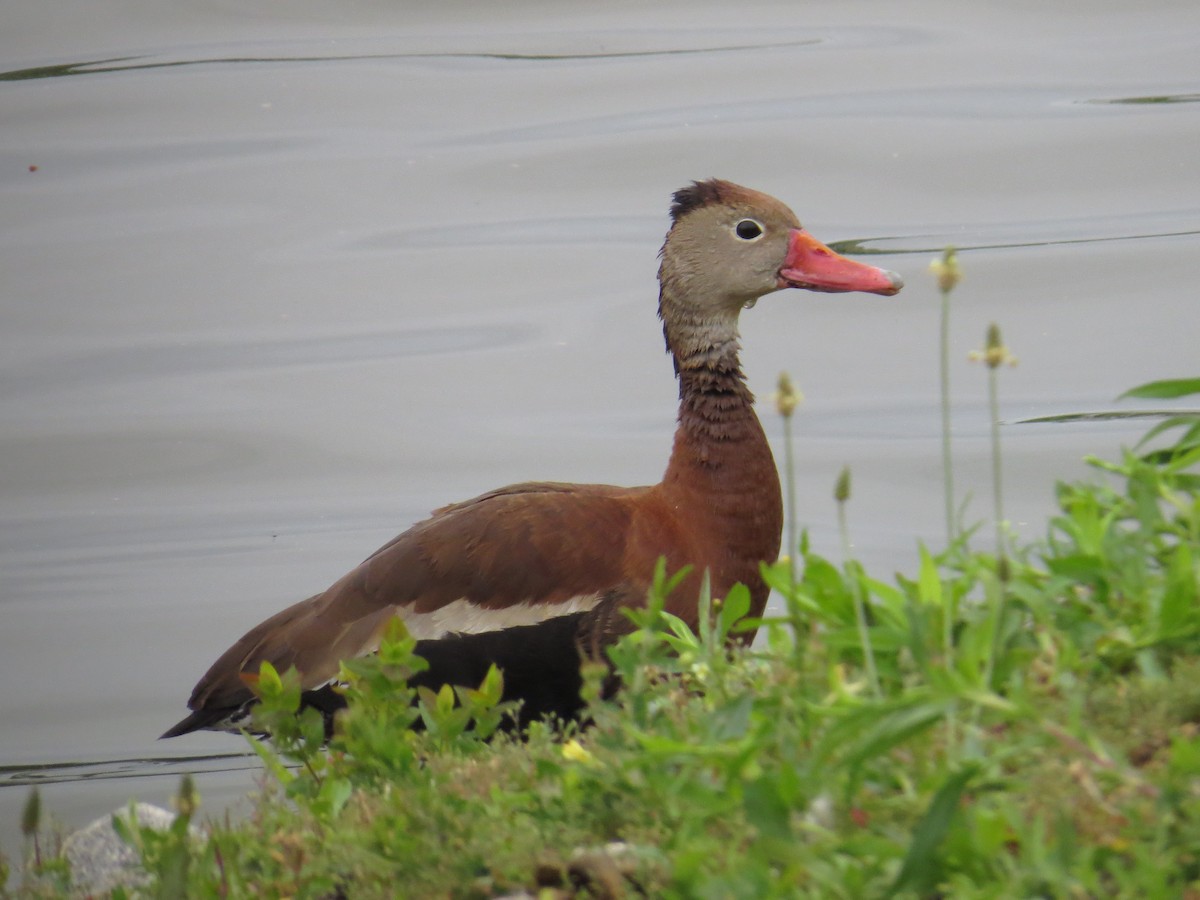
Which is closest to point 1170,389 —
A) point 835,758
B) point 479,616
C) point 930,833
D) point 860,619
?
point 860,619

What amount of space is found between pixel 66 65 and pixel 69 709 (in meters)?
6.48

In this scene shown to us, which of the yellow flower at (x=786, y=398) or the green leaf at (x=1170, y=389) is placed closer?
the yellow flower at (x=786, y=398)

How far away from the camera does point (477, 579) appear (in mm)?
4523

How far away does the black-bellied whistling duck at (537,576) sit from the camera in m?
4.48

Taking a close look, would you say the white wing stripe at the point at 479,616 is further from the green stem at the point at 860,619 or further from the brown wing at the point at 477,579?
the green stem at the point at 860,619

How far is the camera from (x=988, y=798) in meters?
2.00

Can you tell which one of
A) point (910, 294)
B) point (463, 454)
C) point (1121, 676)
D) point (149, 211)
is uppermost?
point (149, 211)

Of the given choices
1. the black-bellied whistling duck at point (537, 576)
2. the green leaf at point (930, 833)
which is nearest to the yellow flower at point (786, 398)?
the green leaf at point (930, 833)

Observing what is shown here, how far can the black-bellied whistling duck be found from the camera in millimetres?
4477

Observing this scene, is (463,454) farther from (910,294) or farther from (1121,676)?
(1121,676)

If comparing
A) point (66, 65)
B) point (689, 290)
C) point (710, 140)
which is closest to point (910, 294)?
point (710, 140)

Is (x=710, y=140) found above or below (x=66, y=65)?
below

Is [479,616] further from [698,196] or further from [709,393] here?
[698,196]

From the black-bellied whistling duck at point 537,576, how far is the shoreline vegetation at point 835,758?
167cm
